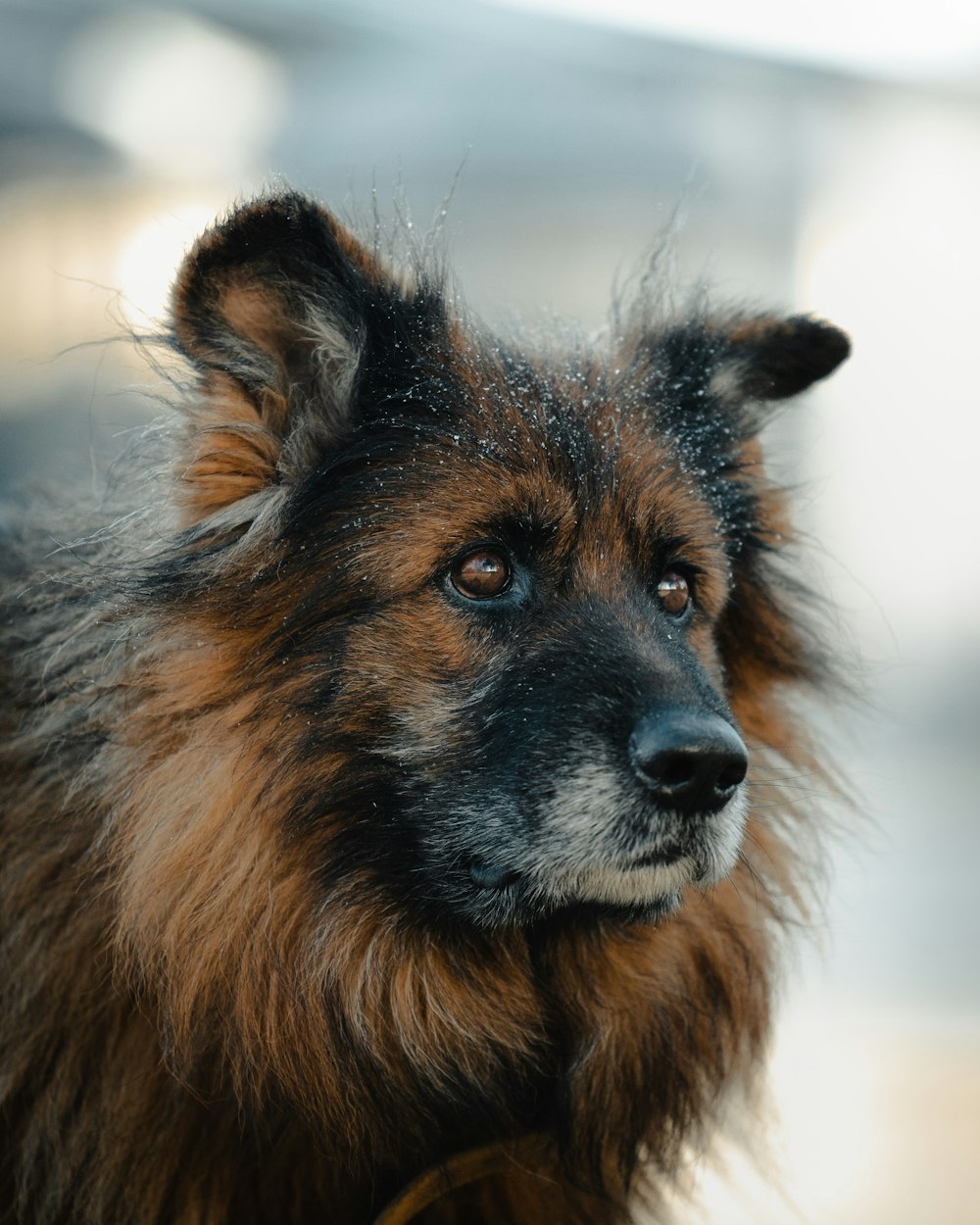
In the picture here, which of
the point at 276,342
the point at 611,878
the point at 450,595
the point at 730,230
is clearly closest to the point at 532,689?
the point at 450,595

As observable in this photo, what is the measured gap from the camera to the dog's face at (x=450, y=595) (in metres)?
2.33

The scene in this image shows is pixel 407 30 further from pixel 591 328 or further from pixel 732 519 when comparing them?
pixel 732 519

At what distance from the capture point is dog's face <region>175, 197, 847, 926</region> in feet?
7.64

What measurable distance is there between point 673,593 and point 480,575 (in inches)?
20.1

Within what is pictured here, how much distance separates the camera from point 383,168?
733 cm

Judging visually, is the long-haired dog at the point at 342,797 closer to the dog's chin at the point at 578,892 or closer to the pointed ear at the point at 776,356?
the dog's chin at the point at 578,892

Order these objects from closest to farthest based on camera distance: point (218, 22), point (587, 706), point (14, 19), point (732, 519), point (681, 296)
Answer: point (587, 706), point (732, 519), point (681, 296), point (14, 19), point (218, 22)

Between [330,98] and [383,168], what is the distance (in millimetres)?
469

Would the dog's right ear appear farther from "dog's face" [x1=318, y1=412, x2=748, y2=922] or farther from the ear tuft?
"dog's face" [x1=318, y1=412, x2=748, y2=922]

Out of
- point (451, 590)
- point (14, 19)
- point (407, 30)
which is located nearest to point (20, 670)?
point (451, 590)

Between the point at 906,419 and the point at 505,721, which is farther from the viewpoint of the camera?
the point at 906,419

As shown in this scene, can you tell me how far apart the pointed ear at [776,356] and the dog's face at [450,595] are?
534mm

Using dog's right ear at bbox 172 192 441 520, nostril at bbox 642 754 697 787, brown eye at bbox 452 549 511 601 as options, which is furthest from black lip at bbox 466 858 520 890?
dog's right ear at bbox 172 192 441 520

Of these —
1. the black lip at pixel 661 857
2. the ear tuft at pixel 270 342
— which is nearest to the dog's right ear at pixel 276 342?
the ear tuft at pixel 270 342
